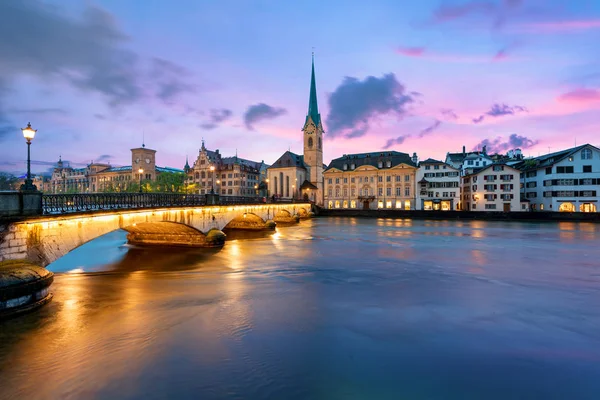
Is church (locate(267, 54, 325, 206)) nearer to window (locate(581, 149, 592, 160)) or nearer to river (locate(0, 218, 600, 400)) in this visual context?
window (locate(581, 149, 592, 160))

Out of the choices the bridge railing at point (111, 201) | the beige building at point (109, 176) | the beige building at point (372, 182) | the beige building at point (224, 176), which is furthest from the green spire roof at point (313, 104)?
the bridge railing at point (111, 201)

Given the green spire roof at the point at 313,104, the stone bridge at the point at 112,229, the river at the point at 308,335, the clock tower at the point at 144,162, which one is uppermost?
the green spire roof at the point at 313,104

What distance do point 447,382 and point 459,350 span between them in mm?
2163

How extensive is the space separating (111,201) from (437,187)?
244 ft

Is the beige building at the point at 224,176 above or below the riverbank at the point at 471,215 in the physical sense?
above

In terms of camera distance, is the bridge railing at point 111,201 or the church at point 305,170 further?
the church at point 305,170

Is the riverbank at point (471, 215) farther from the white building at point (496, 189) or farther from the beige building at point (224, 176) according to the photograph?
the beige building at point (224, 176)

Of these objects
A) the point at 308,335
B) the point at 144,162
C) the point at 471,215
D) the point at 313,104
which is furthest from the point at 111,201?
the point at 144,162

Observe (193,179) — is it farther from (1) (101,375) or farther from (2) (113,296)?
(1) (101,375)

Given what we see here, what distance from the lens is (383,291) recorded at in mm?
17234

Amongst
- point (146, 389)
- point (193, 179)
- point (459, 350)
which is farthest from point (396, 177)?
point (146, 389)

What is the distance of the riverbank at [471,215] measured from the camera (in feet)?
202

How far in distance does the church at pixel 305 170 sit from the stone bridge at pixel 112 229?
165 feet

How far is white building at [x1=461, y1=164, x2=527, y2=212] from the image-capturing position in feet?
229
